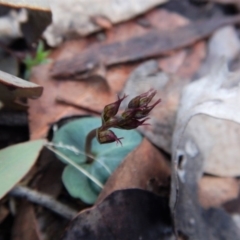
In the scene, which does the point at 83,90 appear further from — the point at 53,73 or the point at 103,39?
the point at 103,39

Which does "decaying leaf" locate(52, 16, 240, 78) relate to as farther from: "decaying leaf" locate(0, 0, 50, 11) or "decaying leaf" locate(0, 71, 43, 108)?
"decaying leaf" locate(0, 0, 50, 11)

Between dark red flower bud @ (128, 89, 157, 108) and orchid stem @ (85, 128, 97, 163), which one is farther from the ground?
dark red flower bud @ (128, 89, 157, 108)

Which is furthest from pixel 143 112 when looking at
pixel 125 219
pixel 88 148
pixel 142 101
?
pixel 88 148

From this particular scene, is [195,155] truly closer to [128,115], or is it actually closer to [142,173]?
[142,173]

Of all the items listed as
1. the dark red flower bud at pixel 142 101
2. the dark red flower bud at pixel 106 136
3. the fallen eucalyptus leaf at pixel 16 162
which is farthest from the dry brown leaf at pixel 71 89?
the dark red flower bud at pixel 142 101

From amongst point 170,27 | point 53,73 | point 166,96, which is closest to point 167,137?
point 166,96

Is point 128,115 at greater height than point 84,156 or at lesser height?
greater

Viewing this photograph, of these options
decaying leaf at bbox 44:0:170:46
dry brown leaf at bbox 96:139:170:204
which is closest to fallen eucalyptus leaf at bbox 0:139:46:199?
dry brown leaf at bbox 96:139:170:204
